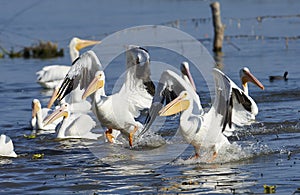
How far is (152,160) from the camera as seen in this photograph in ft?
28.1

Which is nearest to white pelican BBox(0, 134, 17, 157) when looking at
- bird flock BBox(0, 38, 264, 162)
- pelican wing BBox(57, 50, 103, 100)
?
bird flock BBox(0, 38, 264, 162)

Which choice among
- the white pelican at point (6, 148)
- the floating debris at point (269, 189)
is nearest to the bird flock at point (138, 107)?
the white pelican at point (6, 148)

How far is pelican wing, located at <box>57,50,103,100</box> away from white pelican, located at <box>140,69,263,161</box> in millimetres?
1336

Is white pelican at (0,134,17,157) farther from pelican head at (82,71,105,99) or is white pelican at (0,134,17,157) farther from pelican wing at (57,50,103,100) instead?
pelican wing at (57,50,103,100)

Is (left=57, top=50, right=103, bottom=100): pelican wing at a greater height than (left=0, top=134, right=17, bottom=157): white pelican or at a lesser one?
greater

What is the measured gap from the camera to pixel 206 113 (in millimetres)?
8336

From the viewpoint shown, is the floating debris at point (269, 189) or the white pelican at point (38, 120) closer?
→ the floating debris at point (269, 189)

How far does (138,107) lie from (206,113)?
167 cm

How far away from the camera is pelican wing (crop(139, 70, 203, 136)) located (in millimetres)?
8383

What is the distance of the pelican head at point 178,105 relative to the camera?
8.21m

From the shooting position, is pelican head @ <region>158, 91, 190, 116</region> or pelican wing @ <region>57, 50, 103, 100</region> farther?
pelican wing @ <region>57, 50, 103, 100</region>

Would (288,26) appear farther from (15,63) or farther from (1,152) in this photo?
(1,152)

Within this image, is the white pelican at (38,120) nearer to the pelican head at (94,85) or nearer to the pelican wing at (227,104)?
the pelican head at (94,85)

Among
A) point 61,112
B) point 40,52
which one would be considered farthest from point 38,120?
point 40,52
